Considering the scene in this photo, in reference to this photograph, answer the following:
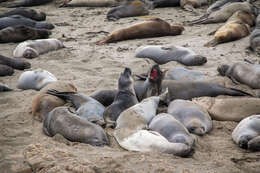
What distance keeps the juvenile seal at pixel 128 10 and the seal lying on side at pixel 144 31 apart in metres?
2.15

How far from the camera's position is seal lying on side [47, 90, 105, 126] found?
4.20 m

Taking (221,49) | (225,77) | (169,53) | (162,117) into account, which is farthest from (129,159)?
(221,49)

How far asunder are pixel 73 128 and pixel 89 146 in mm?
308

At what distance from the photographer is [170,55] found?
22.6 ft

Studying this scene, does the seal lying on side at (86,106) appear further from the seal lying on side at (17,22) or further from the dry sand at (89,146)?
the seal lying on side at (17,22)

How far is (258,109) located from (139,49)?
333cm

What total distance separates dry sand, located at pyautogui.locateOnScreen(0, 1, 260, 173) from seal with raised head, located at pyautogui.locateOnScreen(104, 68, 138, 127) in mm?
659

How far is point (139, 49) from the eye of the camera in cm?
728

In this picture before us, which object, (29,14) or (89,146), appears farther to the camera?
(29,14)

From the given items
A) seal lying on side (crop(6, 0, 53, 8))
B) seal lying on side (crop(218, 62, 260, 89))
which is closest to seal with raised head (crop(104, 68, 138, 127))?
seal lying on side (crop(218, 62, 260, 89))

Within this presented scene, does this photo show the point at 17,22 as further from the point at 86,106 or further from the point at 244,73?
the point at 244,73

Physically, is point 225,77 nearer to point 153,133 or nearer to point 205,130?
point 205,130

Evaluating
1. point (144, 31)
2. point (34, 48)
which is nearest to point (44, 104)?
point (34, 48)

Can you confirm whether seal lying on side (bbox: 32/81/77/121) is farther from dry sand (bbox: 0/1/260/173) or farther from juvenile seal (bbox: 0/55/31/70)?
juvenile seal (bbox: 0/55/31/70)
